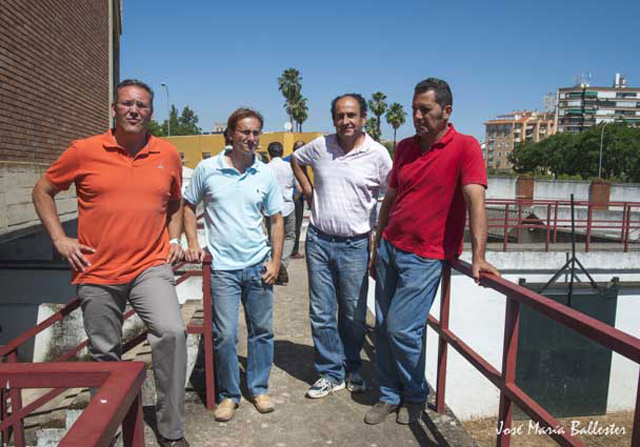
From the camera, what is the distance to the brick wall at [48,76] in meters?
6.34

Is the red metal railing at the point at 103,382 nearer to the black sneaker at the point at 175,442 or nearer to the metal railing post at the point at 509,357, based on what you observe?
the black sneaker at the point at 175,442

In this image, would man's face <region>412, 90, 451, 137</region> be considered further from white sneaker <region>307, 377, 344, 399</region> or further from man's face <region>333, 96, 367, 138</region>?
white sneaker <region>307, 377, 344, 399</region>

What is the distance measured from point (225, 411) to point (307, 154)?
1732mm

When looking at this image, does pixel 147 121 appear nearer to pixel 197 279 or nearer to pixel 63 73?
pixel 197 279

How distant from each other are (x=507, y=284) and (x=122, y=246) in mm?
1887

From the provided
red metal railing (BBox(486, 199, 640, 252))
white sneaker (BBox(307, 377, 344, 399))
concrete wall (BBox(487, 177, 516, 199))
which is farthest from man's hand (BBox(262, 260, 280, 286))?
concrete wall (BBox(487, 177, 516, 199))

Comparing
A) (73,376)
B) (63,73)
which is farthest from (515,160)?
(73,376)

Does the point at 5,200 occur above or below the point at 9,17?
below

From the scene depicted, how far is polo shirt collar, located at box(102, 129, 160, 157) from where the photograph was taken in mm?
2523

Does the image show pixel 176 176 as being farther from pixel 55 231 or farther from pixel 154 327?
pixel 154 327

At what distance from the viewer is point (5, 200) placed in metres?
5.26

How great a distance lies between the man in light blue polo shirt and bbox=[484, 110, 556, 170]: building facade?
436ft

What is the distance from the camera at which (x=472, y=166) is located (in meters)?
2.55

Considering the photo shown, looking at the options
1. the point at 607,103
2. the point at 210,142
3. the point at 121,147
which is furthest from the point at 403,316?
the point at 607,103
